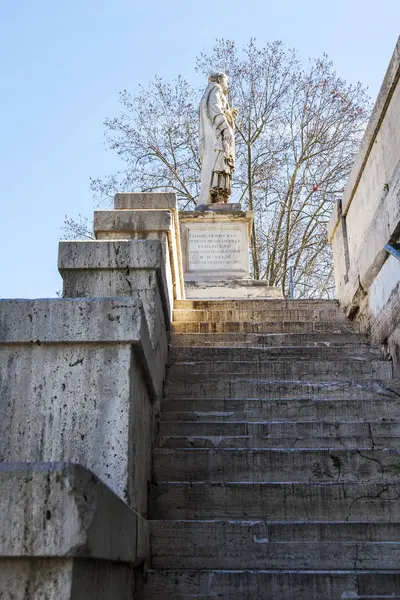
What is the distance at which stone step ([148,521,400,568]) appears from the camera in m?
3.51

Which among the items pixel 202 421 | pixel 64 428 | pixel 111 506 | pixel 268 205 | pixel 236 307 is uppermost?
pixel 268 205

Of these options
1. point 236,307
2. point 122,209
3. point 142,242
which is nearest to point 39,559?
point 142,242

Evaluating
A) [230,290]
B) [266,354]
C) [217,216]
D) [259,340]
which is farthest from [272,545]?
[217,216]

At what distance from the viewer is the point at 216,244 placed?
13125 mm

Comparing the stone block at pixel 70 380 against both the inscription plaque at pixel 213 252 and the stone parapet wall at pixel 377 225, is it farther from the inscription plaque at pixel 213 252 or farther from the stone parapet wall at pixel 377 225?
the inscription plaque at pixel 213 252

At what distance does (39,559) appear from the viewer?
1961 mm

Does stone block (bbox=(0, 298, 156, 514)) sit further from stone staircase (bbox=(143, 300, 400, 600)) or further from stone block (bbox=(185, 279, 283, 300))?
stone block (bbox=(185, 279, 283, 300))

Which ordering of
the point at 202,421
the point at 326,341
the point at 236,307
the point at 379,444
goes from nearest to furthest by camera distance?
the point at 379,444 < the point at 202,421 < the point at 326,341 < the point at 236,307

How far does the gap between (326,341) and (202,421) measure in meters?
2.13

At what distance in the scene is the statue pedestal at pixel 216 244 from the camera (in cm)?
1295

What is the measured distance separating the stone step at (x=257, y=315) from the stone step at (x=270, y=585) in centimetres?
387

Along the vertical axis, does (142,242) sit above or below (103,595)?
above

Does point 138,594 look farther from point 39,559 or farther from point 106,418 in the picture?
point 39,559

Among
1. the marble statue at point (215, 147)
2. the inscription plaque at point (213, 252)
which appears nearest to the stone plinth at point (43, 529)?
the inscription plaque at point (213, 252)
